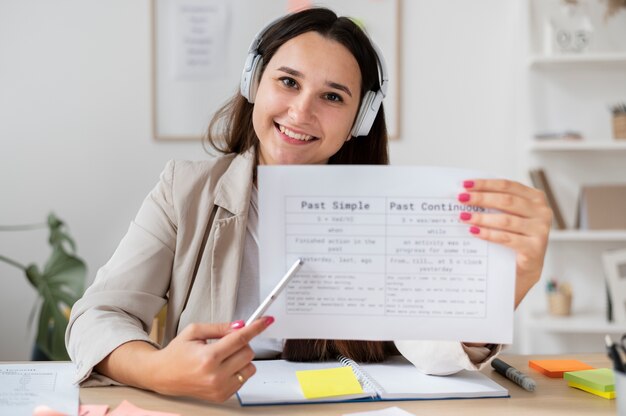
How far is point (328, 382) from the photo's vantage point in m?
1.13

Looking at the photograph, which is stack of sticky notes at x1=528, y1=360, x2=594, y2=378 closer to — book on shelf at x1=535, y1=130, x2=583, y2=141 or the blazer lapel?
the blazer lapel

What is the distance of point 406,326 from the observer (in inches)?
42.0

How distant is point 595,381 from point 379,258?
0.41m

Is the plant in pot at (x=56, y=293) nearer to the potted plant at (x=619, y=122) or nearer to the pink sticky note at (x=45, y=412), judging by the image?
the pink sticky note at (x=45, y=412)

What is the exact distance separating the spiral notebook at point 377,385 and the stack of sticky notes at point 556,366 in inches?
4.6

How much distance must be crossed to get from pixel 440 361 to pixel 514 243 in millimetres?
255

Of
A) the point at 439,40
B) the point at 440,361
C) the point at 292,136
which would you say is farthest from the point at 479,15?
the point at 440,361

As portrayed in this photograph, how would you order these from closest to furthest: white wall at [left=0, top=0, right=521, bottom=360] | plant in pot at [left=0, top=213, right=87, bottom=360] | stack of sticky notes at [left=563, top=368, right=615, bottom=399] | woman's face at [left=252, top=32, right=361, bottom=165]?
stack of sticky notes at [left=563, top=368, right=615, bottom=399] → woman's face at [left=252, top=32, right=361, bottom=165] → plant in pot at [left=0, top=213, right=87, bottom=360] → white wall at [left=0, top=0, right=521, bottom=360]

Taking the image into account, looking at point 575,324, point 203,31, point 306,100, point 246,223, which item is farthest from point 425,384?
point 203,31

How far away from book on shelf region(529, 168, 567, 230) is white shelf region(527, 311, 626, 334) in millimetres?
346

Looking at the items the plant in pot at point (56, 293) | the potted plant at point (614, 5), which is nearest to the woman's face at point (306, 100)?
the plant in pot at point (56, 293)

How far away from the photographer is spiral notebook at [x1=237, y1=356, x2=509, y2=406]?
1.07 meters

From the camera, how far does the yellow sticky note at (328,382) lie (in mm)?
1087

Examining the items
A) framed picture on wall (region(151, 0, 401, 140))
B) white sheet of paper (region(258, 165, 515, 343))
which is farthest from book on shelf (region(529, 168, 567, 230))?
white sheet of paper (region(258, 165, 515, 343))
